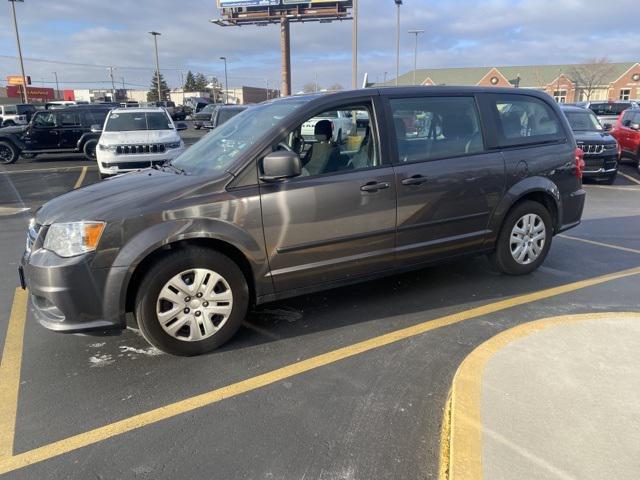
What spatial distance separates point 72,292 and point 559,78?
85655 millimetres

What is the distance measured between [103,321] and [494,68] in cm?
9212

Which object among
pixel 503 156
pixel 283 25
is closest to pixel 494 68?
pixel 283 25

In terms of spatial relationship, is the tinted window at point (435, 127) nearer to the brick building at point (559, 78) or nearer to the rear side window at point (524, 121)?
the rear side window at point (524, 121)

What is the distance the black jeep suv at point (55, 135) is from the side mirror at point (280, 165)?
15.3m

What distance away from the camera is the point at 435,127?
4453mm

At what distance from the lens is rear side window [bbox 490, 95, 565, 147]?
485 cm

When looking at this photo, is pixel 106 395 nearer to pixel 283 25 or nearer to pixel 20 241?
pixel 20 241

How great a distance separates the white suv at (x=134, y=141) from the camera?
11.1 m

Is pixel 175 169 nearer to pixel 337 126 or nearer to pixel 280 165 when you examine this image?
pixel 280 165

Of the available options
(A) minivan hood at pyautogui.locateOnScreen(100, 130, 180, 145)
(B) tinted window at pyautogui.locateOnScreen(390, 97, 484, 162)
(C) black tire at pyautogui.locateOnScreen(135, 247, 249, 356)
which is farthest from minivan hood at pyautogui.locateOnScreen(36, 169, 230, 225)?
(A) minivan hood at pyautogui.locateOnScreen(100, 130, 180, 145)

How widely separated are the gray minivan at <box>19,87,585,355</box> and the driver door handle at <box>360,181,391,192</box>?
0.02m

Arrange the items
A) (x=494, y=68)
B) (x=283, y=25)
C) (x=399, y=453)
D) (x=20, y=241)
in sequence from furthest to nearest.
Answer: (x=494, y=68)
(x=283, y=25)
(x=20, y=241)
(x=399, y=453)

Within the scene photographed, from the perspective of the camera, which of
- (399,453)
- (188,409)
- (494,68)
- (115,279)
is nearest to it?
(399,453)

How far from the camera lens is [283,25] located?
45094 mm
